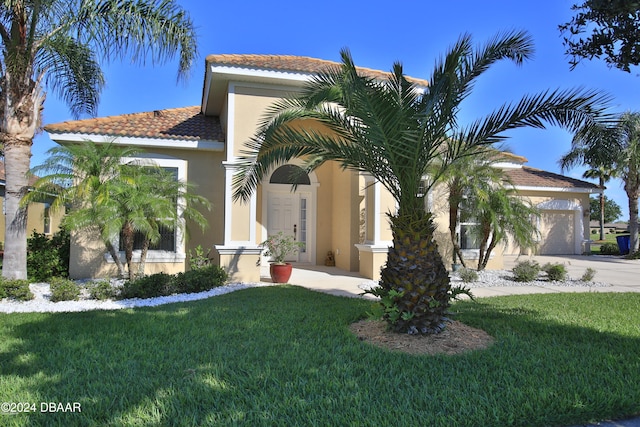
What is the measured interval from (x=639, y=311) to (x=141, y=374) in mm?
8163

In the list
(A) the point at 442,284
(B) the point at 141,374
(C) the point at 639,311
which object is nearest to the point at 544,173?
(C) the point at 639,311

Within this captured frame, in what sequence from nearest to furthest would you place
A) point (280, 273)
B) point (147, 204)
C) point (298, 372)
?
point (298, 372)
point (147, 204)
point (280, 273)

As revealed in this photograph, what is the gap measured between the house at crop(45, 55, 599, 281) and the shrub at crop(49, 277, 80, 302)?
2.74 m

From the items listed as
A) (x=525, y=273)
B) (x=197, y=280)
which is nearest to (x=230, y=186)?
(x=197, y=280)

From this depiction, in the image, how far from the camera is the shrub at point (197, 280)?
8.74 meters

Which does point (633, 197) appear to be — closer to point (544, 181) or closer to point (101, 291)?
point (544, 181)

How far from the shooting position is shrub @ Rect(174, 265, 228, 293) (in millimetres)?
8742

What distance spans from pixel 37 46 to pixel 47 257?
5147 mm

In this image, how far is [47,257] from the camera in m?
10.2

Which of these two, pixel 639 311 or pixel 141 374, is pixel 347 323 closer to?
pixel 141 374

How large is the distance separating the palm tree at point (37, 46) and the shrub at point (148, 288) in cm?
235

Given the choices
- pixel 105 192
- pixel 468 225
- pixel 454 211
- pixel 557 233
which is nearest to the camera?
pixel 105 192

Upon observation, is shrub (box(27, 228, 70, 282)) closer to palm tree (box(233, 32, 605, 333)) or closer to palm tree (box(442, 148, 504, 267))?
palm tree (box(233, 32, 605, 333))

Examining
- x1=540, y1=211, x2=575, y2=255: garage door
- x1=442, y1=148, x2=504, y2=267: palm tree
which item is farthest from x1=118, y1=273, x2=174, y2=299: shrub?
x1=540, y1=211, x2=575, y2=255: garage door
